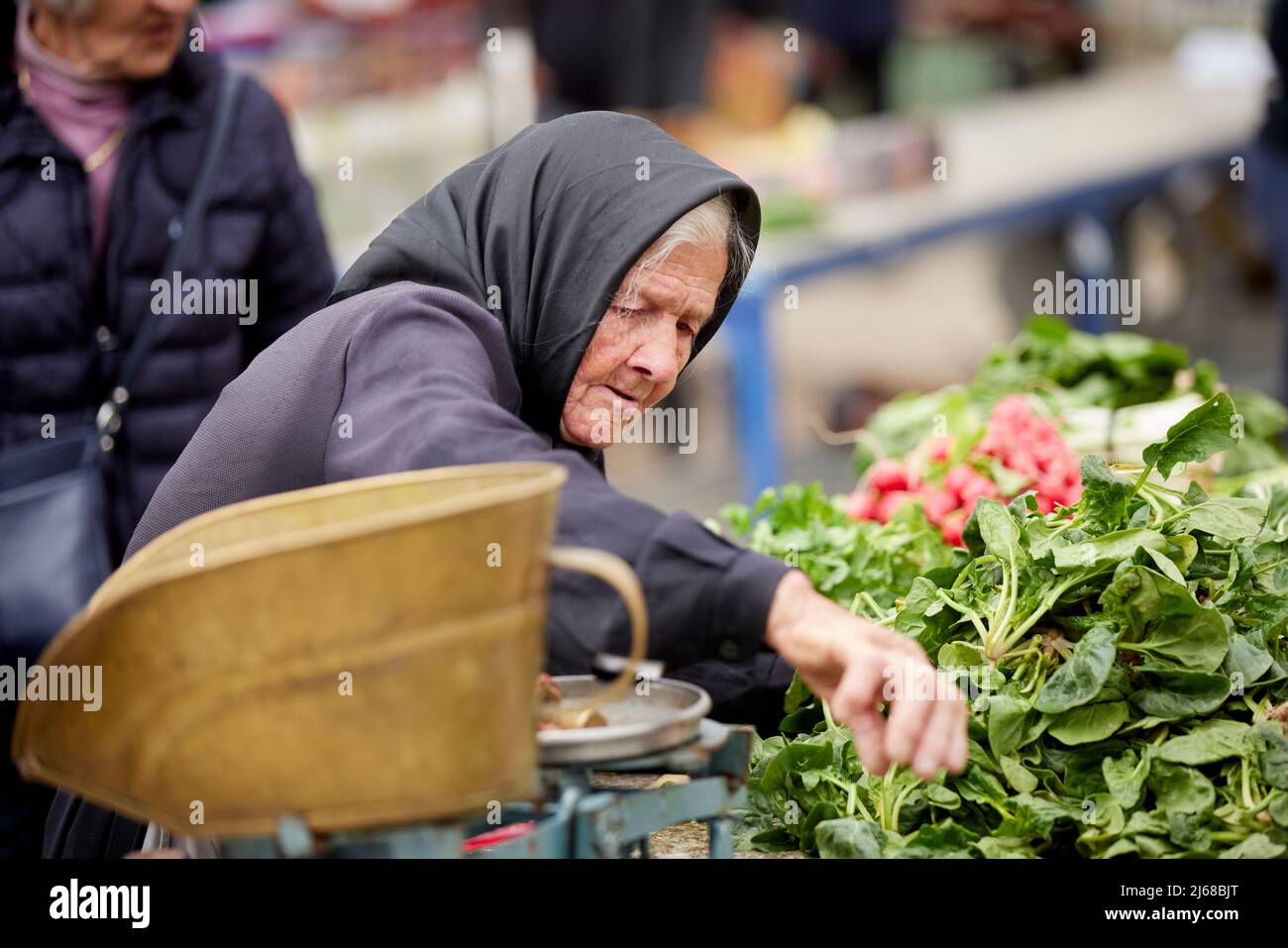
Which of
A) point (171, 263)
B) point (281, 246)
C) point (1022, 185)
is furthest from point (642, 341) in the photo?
point (1022, 185)

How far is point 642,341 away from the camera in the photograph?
192 cm

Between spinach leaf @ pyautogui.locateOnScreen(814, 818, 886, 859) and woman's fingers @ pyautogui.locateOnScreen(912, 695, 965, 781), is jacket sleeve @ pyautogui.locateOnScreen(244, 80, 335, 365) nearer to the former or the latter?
spinach leaf @ pyautogui.locateOnScreen(814, 818, 886, 859)

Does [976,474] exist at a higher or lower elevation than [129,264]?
lower

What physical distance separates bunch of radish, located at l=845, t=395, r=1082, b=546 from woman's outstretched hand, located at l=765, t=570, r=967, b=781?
1.16 m

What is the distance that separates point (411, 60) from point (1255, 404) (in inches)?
139

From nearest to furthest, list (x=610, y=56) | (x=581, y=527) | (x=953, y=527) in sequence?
(x=581, y=527) < (x=953, y=527) < (x=610, y=56)

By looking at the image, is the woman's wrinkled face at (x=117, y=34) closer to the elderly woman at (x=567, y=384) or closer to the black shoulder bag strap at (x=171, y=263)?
the black shoulder bag strap at (x=171, y=263)

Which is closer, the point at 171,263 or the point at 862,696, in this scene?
the point at 862,696

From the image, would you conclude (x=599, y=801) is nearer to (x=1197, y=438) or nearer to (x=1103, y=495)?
(x=1103, y=495)

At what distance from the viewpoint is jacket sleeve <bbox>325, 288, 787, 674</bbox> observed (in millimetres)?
1428

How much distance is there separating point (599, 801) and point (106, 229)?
6.08 ft

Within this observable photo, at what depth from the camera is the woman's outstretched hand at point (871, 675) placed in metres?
1.40

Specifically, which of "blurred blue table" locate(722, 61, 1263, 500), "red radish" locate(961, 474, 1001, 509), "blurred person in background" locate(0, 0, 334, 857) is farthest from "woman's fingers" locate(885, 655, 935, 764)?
"blurred blue table" locate(722, 61, 1263, 500)
